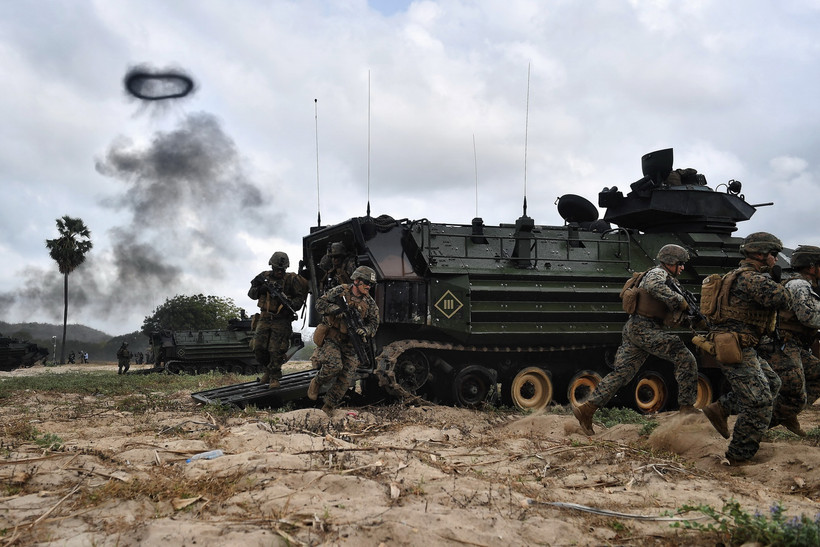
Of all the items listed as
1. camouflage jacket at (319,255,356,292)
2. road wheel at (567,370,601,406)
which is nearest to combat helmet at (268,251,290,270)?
camouflage jacket at (319,255,356,292)

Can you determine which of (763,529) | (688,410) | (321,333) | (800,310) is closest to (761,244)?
A: (800,310)

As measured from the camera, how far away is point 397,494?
4043mm

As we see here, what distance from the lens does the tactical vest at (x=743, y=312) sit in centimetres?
569

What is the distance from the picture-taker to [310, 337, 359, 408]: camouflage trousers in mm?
8297

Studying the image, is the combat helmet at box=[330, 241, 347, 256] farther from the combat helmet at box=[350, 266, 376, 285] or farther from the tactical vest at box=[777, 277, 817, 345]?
the tactical vest at box=[777, 277, 817, 345]

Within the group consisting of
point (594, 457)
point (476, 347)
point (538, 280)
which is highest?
point (538, 280)

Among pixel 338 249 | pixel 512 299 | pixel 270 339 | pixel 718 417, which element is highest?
pixel 338 249

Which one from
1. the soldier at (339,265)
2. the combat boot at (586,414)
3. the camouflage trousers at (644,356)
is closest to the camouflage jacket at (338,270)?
the soldier at (339,265)

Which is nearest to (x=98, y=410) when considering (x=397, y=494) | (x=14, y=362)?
(x=397, y=494)

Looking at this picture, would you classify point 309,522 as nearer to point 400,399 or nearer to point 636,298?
point 636,298

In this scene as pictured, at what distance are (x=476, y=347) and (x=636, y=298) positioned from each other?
10.9 ft

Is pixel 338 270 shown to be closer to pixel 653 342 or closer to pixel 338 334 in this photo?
pixel 338 334

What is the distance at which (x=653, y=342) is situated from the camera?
6.89 m

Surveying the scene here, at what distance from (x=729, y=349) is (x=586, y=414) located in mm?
1848
